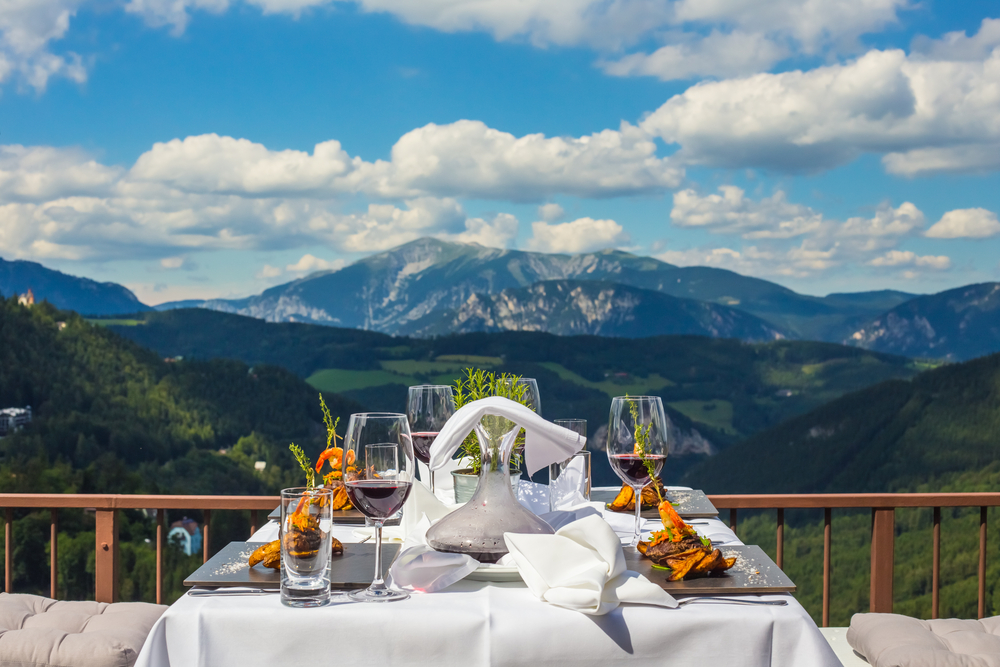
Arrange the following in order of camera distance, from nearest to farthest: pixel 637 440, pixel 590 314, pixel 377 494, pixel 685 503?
pixel 377 494 → pixel 637 440 → pixel 685 503 → pixel 590 314

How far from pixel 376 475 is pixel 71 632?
156 cm

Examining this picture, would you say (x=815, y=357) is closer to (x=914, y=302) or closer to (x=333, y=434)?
(x=914, y=302)

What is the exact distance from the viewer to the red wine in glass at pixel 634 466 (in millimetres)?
1647

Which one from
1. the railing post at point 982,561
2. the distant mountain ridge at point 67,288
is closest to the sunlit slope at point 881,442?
the railing post at point 982,561

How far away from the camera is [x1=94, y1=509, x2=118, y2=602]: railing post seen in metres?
3.03

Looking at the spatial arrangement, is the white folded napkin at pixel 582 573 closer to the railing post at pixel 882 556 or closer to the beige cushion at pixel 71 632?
the beige cushion at pixel 71 632

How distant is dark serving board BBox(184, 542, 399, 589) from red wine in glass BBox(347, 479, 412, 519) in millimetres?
141

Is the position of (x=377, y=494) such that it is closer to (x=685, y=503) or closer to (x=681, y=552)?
(x=681, y=552)

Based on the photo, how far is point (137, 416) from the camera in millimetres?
43125

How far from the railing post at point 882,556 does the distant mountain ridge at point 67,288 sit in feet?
271

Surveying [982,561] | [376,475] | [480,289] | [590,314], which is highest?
[480,289]

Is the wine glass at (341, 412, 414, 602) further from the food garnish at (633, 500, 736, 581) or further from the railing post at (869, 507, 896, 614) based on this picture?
the railing post at (869, 507, 896, 614)

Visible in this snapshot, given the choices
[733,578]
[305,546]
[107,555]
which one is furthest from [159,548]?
[733,578]

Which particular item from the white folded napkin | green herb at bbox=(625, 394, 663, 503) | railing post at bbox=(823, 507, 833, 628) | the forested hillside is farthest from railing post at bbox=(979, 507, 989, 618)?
the forested hillside
